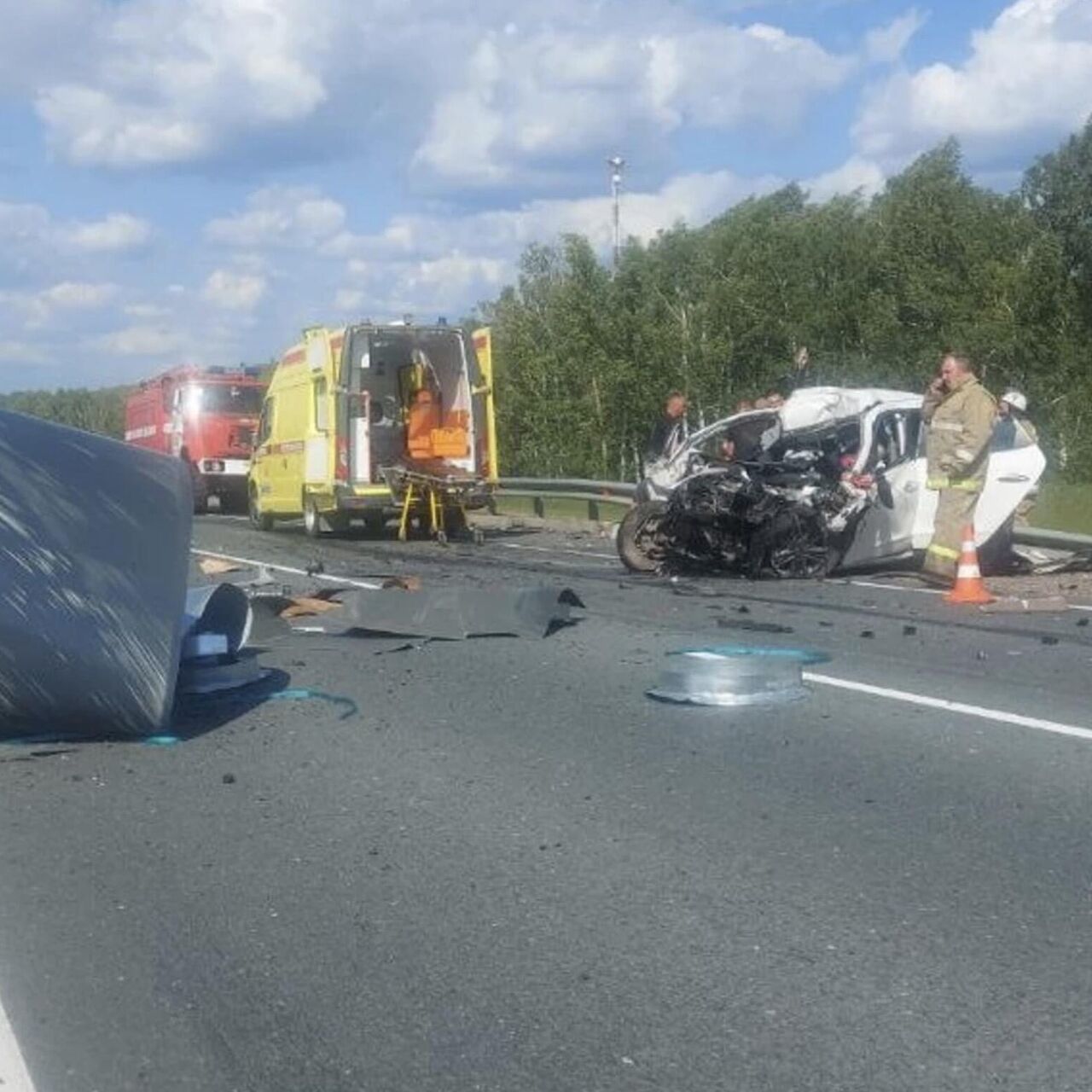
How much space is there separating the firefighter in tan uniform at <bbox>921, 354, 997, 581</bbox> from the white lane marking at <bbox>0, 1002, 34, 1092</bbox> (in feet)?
35.8

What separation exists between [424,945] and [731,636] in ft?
22.4

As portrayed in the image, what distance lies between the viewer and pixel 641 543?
55.2ft

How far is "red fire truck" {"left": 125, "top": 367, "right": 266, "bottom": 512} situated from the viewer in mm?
35250

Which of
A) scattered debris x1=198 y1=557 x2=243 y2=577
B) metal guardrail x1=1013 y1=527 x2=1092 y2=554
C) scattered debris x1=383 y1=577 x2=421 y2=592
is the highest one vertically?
metal guardrail x1=1013 y1=527 x2=1092 y2=554

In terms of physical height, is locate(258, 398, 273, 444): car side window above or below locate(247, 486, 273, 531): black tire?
above

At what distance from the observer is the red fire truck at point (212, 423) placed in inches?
1388

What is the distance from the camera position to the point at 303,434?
2433cm

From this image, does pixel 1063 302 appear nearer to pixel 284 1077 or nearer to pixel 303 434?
pixel 303 434

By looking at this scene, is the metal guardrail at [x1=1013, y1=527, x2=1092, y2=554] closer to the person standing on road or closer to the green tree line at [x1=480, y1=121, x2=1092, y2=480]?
the person standing on road

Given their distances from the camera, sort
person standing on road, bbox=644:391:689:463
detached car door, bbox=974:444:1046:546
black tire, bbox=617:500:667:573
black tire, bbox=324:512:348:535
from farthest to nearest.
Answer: black tire, bbox=324:512:348:535 → person standing on road, bbox=644:391:689:463 → black tire, bbox=617:500:667:573 → detached car door, bbox=974:444:1046:546

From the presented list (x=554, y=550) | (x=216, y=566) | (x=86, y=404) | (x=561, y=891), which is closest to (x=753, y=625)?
(x=561, y=891)

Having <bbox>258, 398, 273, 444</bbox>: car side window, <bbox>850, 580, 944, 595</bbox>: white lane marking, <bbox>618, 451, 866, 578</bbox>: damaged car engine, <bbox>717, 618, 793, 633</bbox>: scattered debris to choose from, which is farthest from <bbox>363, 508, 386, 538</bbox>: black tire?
<bbox>717, 618, 793, 633</bbox>: scattered debris

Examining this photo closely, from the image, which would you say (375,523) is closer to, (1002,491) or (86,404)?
(1002,491)

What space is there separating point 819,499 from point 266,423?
1320cm
